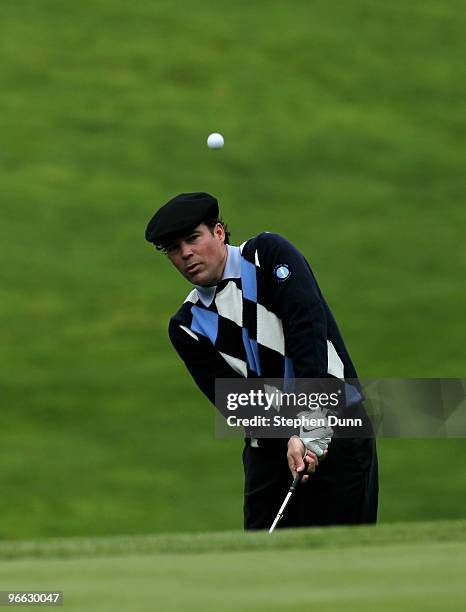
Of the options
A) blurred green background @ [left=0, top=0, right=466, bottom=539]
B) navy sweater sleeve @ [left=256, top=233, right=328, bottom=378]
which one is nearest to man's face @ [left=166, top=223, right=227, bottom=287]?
navy sweater sleeve @ [left=256, top=233, right=328, bottom=378]

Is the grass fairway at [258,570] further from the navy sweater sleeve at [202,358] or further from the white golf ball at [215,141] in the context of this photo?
the white golf ball at [215,141]

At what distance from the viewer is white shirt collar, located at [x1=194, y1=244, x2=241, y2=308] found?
154 inches

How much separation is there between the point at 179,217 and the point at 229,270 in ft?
0.64

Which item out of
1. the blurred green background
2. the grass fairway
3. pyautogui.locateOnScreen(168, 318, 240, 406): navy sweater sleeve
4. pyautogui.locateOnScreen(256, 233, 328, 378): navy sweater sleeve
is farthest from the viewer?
the blurred green background

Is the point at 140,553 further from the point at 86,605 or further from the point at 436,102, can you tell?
the point at 436,102

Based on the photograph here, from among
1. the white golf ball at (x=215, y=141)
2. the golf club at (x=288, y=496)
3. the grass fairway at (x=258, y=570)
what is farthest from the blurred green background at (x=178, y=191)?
the grass fairway at (x=258, y=570)

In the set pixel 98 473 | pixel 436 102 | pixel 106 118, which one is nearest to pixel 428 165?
pixel 436 102

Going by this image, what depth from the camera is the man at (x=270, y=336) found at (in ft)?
12.4

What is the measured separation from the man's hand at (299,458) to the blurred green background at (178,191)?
10.8 ft

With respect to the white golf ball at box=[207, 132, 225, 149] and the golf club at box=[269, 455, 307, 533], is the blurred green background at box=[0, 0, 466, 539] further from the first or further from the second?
the golf club at box=[269, 455, 307, 533]

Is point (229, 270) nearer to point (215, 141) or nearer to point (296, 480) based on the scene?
point (296, 480)

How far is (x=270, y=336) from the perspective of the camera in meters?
3.86

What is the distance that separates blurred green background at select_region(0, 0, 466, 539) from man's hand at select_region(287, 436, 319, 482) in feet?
10.8

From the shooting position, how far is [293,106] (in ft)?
35.7
